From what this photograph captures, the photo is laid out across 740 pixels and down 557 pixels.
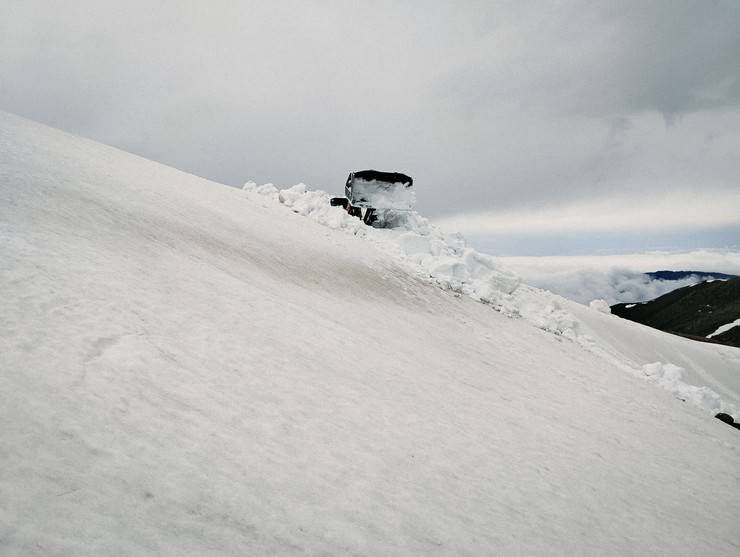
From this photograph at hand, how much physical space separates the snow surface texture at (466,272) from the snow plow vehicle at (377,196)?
0.85 metres

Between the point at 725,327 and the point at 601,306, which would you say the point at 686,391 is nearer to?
the point at 601,306

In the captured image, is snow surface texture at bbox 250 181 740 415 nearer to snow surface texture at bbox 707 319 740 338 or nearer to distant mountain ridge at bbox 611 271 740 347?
distant mountain ridge at bbox 611 271 740 347

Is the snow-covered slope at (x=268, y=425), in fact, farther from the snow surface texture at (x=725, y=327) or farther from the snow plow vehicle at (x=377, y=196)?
the snow surface texture at (x=725, y=327)

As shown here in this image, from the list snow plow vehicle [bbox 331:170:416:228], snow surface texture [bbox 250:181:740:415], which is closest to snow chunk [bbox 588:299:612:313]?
snow surface texture [bbox 250:181:740:415]

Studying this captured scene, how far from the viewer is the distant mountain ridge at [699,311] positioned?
119 meters

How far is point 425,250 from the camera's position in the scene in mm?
17016

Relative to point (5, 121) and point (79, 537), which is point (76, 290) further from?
point (5, 121)

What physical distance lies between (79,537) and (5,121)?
14.9 meters

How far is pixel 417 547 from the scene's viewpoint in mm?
2301

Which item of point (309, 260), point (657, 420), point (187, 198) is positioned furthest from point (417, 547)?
point (187, 198)

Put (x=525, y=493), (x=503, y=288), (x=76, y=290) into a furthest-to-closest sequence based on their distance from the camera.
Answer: (x=503, y=288)
(x=76, y=290)
(x=525, y=493)

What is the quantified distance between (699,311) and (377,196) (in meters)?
165

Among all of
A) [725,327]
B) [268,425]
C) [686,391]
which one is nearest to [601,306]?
[686,391]

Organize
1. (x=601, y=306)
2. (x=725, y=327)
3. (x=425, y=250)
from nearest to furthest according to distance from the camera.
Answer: (x=425, y=250), (x=601, y=306), (x=725, y=327)
